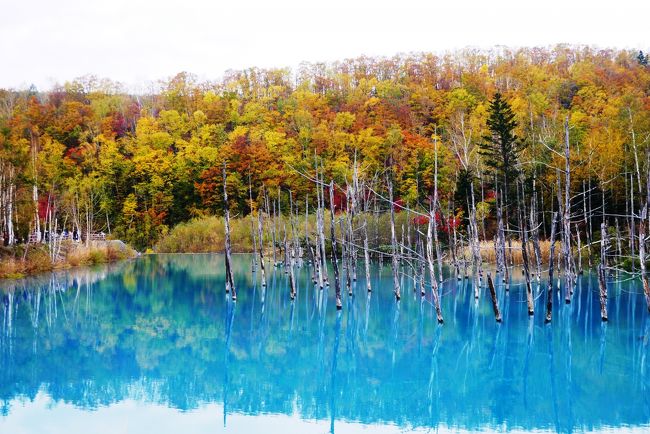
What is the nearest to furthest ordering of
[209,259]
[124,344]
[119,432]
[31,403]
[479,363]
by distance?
[119,432]
[31,403]
[479,363]
[124,344]
[209,259]

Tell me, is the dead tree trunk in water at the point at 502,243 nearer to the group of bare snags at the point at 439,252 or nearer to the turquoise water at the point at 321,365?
the group of bare snags at the point at 439,252

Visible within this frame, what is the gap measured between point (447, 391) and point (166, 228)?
45.1 meters

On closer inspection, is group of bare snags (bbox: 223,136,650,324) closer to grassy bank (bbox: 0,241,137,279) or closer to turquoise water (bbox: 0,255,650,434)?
turquoise water (bbox: 0,255,650,434)

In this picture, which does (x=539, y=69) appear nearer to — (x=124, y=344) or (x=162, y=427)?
(x=124, y=344)

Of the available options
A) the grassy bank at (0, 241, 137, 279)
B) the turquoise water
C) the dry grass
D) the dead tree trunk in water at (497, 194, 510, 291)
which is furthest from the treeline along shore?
the turquoise water

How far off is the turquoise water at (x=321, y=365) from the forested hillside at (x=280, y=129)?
53.5 feet

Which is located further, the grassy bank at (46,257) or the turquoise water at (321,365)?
the grassy bank at (46,257)

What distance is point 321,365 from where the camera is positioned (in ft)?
49.7

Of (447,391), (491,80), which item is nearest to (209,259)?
(447,391)

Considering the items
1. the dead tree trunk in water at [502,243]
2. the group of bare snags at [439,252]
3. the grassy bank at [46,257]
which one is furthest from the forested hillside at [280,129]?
the dead tree trunk in water at [502,243]

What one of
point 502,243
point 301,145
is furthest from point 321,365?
point 301,145

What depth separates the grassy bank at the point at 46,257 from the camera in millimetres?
30258

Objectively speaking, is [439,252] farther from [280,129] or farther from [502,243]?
[280,129]

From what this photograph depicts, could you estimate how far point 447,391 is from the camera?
1284 cm
